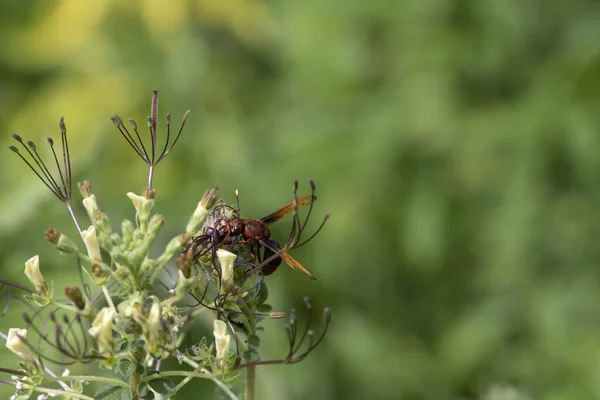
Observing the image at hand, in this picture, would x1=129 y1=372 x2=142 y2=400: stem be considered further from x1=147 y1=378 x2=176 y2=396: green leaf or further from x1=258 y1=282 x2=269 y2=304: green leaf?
x1=258 y1=282 x2=269 y2=304: green leaf

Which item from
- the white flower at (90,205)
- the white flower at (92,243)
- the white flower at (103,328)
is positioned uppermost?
the white flower at (90,205)

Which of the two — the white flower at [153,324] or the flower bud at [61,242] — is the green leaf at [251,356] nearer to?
the white flower at [153,324]

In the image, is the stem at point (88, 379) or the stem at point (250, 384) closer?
the stem at point (88, 379)

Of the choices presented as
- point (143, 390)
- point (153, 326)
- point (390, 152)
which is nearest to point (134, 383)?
point (143, 390)

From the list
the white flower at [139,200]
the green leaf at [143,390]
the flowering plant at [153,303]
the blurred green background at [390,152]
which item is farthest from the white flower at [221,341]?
the blurred green background at [390,152]

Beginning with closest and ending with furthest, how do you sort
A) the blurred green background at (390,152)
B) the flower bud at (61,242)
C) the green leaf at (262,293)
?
1. the flower bud at (61,242)
2. the green leaf at (262,293)
3. the blurred green background at (390,152)

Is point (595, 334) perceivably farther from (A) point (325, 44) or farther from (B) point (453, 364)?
(A) point (325, 44)
